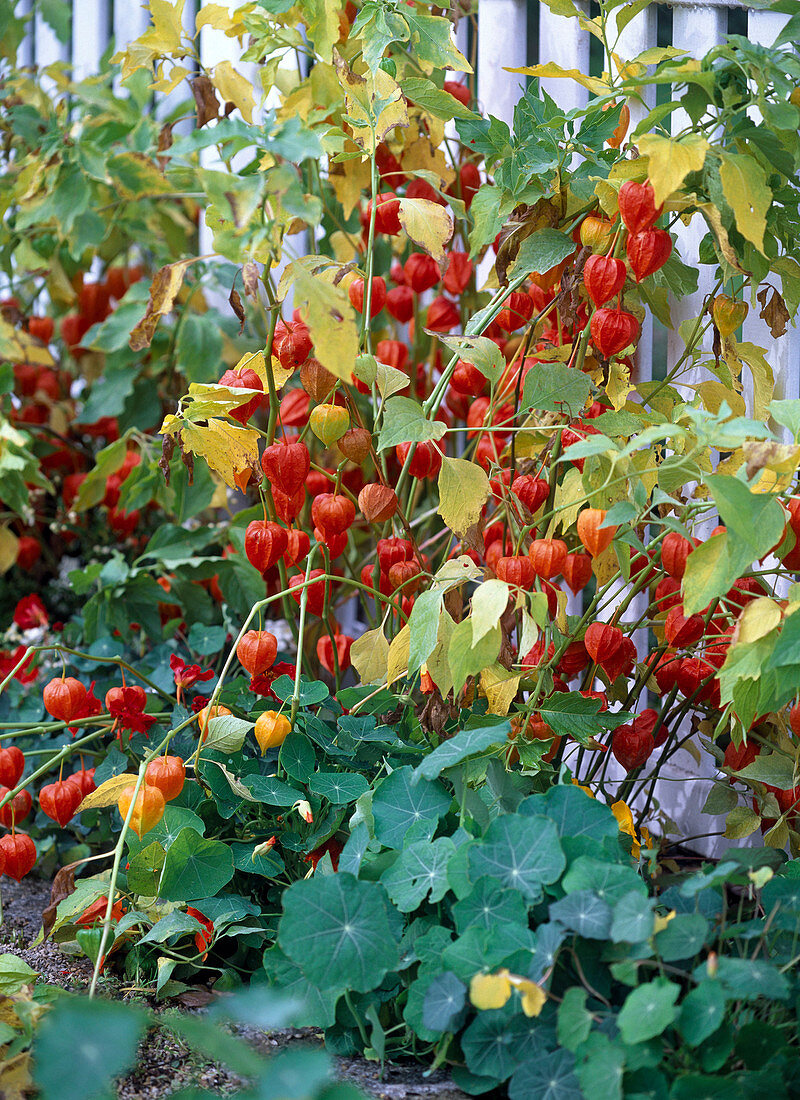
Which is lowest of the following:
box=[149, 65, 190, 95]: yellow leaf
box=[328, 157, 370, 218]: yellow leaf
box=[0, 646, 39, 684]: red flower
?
box=[0, 646, 39, 684]: red flower

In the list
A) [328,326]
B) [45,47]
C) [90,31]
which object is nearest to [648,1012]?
[328,326]

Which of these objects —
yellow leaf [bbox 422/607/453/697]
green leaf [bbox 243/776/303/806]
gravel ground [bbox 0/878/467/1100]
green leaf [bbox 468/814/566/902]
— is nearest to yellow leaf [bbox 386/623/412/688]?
yellow leaf [bbox 422/607/453/697]

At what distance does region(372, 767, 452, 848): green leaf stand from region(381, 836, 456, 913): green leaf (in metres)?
0.04

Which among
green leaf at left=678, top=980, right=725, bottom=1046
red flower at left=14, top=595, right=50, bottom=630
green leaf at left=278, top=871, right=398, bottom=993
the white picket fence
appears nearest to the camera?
green leaf at left=678, top=980, right=725, bottom=1046

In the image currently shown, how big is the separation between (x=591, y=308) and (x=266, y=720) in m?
0.63

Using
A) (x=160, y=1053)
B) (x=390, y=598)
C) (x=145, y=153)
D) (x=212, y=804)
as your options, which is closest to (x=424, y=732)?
(x=390, y=598)

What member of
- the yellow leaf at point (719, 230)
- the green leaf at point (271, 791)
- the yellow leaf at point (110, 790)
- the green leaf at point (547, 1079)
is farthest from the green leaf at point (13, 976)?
the yellow leaf at point (719, 230)

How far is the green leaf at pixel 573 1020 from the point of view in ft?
2.31

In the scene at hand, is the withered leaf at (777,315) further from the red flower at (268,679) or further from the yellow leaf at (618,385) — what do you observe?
the red flower at (268,679)

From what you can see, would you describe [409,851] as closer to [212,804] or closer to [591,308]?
[212,804]

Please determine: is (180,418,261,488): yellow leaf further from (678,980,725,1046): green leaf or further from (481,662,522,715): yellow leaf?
(678,980,725,1046): green leaf

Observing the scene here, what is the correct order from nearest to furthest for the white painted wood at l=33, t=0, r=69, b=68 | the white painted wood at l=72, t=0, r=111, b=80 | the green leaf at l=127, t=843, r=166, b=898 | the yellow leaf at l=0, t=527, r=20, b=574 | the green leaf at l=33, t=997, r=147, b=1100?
the green leaf at l=33, t=997, r=147, b=1100, the green leaf at l=127, t=843, r=166, b=898, the yellow leaf at l=0, t=527, r=20, b=574, the white painted wood at l=72, t=0, r=111, b=80, the white painted wood at l=33, t=0, r=69, b=68

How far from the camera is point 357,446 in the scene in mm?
1083

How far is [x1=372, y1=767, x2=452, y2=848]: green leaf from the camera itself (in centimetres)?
92
